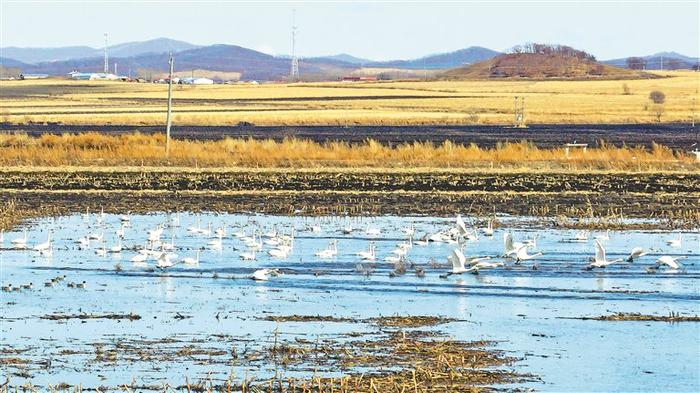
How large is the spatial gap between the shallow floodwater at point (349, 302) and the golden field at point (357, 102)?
66.3 metres

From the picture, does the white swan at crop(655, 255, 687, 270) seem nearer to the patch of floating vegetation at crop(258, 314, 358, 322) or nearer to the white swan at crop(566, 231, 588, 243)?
the white swan at crop(566, 231, 588, 243)

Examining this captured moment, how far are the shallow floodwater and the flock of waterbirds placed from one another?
0.15 m

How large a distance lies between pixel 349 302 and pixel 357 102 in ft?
354

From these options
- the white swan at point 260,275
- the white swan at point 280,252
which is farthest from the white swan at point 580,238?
the white swan at point 260,275

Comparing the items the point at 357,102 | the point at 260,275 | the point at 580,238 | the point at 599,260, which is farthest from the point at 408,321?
the point at 357,102

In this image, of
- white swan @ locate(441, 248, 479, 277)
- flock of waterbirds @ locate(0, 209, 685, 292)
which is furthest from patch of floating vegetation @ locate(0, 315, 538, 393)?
flock of waterbirds @ locate(0, 209, 685, 292)

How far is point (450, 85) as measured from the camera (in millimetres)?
166000

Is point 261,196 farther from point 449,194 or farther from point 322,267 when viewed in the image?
point 322,267

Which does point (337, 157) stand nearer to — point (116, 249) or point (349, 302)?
point (116, 249)

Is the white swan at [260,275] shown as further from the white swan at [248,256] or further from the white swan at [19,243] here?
the white swan at [19,243]

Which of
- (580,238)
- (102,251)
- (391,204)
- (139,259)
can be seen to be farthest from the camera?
(391,204)

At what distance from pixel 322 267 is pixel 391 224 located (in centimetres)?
689

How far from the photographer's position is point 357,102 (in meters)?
126

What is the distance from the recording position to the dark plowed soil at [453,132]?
66500 mm
